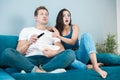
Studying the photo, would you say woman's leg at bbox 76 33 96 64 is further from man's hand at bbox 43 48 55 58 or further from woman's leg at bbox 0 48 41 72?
woman's leg at bbox 0 48 41 72

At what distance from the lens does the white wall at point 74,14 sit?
2.91m

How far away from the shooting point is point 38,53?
249 centimetres

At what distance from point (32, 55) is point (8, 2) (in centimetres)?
87

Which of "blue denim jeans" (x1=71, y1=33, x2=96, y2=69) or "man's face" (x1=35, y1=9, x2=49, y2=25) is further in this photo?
"man's face" (x1=35, y1=9, x2=49, y2=25)

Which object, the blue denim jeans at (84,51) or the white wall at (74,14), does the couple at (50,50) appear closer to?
the blue denim jeans at (84,51)

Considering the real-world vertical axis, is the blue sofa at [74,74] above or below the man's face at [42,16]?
below

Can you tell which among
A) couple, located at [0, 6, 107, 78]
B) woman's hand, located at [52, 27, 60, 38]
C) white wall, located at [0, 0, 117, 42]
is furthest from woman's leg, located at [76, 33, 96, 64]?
white wall, located at [0, 0, 117, 42]

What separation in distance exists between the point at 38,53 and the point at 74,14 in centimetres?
109

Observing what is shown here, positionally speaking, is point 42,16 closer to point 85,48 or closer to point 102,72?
point 85,48

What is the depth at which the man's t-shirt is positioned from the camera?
254 cm

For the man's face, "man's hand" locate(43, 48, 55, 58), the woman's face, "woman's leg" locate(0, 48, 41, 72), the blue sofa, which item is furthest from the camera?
the woman's face

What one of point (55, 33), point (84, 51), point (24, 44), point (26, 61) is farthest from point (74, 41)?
point (26, 61)

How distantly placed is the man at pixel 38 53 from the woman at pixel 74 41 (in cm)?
13

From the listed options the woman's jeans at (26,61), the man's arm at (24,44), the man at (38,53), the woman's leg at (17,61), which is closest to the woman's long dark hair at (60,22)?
the man at (38,53)
